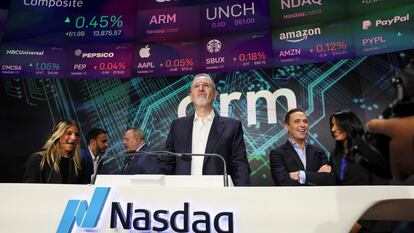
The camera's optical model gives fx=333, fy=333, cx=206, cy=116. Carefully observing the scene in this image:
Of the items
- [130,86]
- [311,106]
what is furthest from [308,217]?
[130,86]

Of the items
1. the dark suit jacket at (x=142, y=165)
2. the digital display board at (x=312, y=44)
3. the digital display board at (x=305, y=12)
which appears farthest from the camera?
the digital display board at (x=305, y=12)

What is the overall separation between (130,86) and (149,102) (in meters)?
0.35

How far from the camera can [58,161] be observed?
271 centimetres

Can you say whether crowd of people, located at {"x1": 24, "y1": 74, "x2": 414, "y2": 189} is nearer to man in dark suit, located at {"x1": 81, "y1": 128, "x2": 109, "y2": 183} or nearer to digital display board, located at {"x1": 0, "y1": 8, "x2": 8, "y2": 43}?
man in dark suit, located at {"x1": 81, "y1": 128, "x2": 109, "y2": 183}

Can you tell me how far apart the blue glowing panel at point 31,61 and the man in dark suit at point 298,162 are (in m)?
3.09

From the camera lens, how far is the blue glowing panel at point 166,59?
430 cm

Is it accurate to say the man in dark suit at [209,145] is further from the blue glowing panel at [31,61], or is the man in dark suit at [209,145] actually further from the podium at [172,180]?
the blue glowing panel at [31,61]

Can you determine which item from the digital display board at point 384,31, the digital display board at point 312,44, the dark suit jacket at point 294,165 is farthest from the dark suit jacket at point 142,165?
the digital display board at point 384,31

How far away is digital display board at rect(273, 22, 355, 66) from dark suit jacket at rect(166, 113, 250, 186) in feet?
6.41

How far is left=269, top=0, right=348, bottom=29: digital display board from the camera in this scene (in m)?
3.95

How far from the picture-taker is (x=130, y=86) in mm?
4328

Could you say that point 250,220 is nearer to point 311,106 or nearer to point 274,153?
point 274,153

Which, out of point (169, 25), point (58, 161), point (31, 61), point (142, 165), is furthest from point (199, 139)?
point (31, 61)

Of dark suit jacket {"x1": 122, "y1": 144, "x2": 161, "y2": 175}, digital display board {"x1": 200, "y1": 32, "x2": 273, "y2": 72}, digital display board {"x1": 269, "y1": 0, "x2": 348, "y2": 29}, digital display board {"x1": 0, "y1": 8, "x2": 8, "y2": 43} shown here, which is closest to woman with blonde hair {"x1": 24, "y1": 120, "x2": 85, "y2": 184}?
dark suit jacket {"x1": 122, "y1": 144, "x2": 161, "y2": 175}
